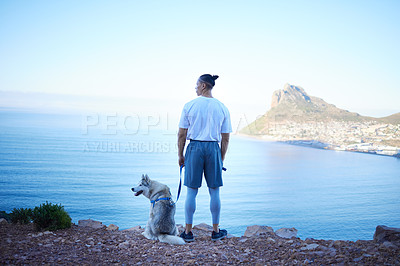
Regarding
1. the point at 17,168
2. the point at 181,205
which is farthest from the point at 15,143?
the point at 181,205

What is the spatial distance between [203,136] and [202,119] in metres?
0.23

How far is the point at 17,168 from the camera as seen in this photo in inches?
1603

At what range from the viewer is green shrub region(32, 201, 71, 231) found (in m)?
4.56

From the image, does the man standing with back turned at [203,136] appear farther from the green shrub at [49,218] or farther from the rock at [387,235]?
the rock at [387,235]

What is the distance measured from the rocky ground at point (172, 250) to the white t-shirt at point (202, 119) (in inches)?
59.5

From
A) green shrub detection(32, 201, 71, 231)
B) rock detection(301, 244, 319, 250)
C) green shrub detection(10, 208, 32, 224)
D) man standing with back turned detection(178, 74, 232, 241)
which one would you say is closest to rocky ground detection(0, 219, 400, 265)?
rock detection(301, 244, 319, 250)

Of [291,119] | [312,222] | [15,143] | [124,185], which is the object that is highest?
[291,119]

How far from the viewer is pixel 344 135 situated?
94.9 metres

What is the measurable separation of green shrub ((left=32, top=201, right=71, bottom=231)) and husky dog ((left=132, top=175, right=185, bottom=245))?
1.28 m

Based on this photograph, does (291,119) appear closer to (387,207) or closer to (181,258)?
(387,207)

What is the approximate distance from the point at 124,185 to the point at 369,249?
113ft

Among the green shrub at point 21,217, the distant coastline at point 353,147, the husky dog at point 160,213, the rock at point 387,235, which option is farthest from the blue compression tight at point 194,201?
the distant coastline at point 353,147

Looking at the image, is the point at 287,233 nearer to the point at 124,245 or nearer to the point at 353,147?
the point at 124,245

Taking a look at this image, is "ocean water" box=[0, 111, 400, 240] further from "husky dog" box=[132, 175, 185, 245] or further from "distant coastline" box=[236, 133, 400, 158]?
"distant coastline" box=[236, 133, 400, 158]
